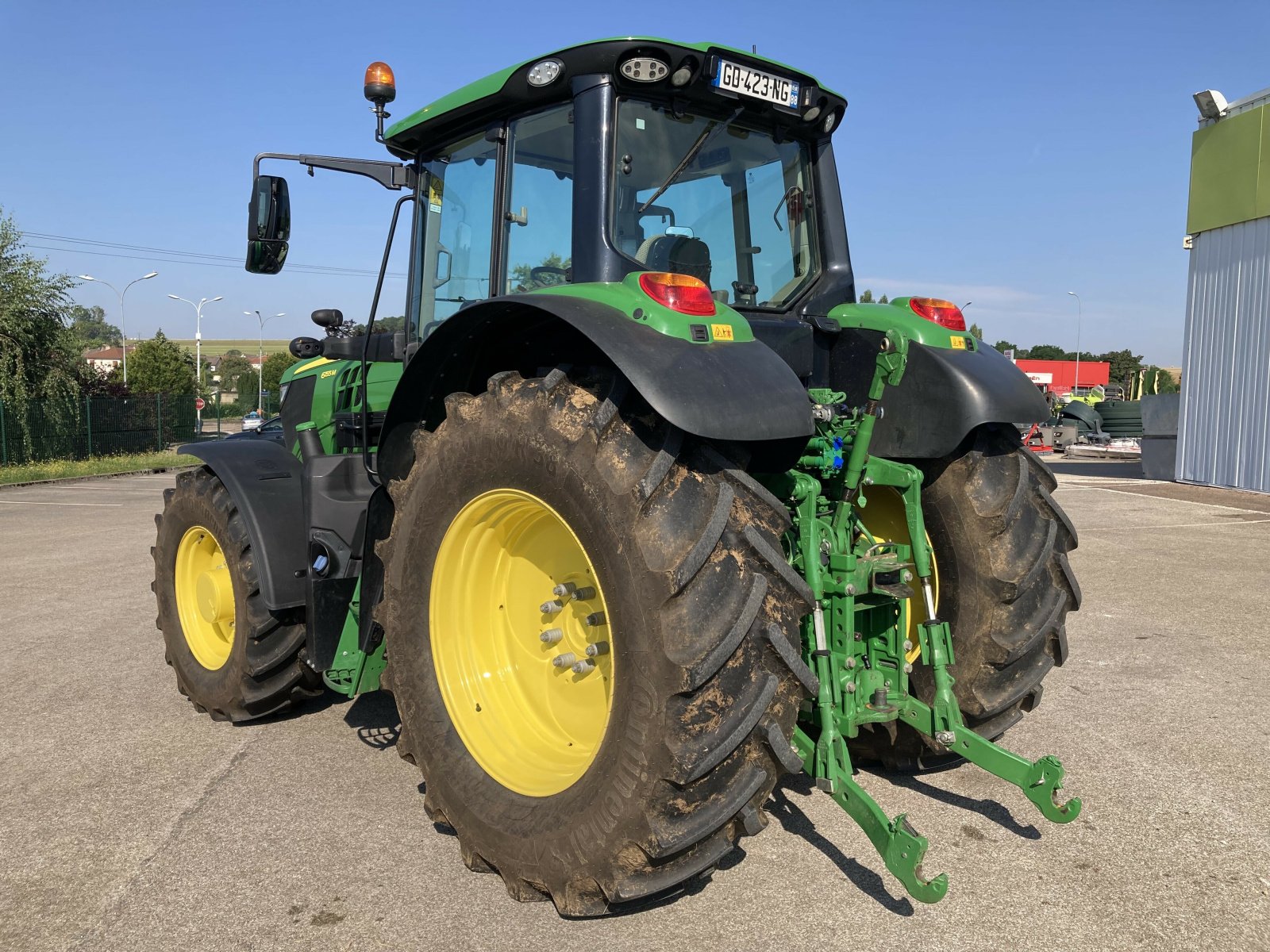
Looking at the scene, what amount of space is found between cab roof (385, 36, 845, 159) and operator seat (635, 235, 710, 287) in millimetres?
503

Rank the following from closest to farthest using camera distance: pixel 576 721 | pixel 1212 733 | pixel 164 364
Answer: pixel 576 721 → pixel 1212 733 → pixel 164 364

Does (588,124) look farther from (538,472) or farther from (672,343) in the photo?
(538,472)

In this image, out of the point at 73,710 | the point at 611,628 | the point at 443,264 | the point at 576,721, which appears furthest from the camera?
the point at 73,710

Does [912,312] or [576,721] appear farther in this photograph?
[912,312]

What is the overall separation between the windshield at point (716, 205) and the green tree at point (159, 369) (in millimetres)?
39078

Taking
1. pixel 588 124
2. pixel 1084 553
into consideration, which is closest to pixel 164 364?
pixel 1084 553

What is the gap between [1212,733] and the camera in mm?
4301

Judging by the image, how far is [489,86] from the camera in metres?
3.43

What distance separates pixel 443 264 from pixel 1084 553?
7.74 meters

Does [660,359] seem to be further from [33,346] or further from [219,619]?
[33,346]

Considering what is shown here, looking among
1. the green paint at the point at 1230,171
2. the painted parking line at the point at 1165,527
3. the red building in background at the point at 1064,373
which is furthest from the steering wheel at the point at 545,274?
the red building in background at the point at 1064,373

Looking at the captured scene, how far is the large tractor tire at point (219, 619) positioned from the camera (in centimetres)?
415

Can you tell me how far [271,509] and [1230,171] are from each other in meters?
18.0

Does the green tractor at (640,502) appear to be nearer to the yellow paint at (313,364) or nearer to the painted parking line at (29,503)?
the yellow paint at (313,364)
